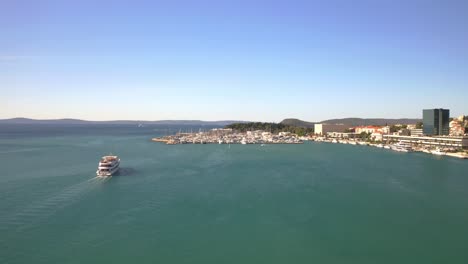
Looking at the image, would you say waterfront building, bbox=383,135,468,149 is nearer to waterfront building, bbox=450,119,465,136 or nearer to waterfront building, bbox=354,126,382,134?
waterfront building, bbox=450,119,465,136

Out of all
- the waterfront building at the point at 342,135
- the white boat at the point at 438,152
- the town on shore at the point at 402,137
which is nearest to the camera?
the white boat at the point at 438,152

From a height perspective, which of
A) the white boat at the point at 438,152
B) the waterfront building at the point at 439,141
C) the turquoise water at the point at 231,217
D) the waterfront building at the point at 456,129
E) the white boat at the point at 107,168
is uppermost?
the waterfront building at the point at 456,129

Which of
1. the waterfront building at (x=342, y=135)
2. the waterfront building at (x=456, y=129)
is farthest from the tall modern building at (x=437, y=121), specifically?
the waterfront building at (x=342, y=135)

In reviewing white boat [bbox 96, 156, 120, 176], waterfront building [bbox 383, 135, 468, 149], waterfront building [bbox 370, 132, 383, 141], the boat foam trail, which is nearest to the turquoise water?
the boat foam trail

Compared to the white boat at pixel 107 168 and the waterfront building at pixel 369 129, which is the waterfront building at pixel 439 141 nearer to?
the waterfront building at pixel 369 129

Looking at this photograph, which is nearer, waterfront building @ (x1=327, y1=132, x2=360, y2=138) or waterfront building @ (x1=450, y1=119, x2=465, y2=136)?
waterfront building @ (x1=450, y1=119, x2=465, y2=136)

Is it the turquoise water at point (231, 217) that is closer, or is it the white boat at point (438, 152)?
the turquoise water at point (231, 217)

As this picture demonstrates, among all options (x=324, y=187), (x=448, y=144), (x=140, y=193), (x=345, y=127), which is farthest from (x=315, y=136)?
(x=140, y=193)
